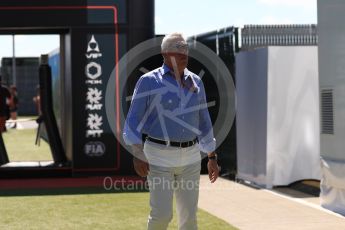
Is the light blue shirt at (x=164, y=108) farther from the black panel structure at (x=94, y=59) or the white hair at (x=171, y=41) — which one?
the black panel structure at (x=94, y=59)

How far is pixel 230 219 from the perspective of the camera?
8.29 meters

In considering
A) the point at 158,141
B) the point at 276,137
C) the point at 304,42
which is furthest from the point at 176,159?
the point at 304,42

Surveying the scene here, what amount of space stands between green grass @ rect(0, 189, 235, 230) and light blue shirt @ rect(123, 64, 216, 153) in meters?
2.58

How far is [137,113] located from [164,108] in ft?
0.69

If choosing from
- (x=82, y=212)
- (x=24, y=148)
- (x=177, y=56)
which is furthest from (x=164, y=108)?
(x=24, y=148)

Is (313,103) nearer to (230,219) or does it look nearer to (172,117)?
(230,219)

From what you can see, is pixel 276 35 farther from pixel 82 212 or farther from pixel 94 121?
pixel 82 212

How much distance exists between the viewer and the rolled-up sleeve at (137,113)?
5164 millimetres

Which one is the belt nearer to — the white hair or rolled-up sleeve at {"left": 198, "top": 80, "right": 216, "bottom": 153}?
rolled-up sleeve at {"left": 198, "top": 80, "right": 216, "bottom": 153}

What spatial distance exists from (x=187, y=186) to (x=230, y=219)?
3.04 meters

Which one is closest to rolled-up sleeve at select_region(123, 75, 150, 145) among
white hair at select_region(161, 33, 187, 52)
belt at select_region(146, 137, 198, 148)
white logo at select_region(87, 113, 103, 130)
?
belt at select_region(146, 137, 198, 148)

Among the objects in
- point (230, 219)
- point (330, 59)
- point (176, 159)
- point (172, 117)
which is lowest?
point (230, 219)

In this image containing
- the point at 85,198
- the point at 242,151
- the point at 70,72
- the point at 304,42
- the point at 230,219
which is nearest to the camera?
the point at 230,219

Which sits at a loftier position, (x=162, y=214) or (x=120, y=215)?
(x=162, y=214)
